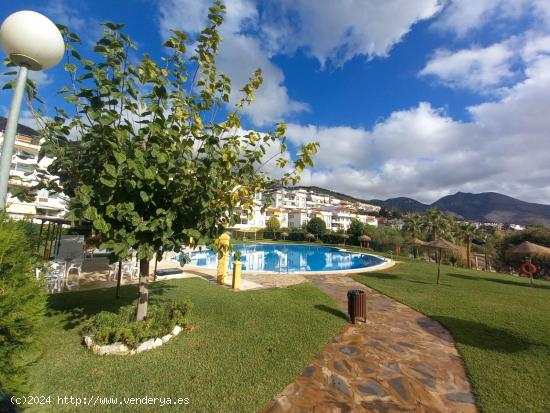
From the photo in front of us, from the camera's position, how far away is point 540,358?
18.2 ft

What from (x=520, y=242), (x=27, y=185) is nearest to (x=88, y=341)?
(x=27, y=185)

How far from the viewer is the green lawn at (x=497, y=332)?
14.1ft

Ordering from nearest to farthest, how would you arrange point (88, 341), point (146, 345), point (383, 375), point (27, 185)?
point (383, 375)
point (88, 341)
point (146, 345)
point (27, 185)

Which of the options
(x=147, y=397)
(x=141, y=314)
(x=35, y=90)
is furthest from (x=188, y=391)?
(x=35, y=90)

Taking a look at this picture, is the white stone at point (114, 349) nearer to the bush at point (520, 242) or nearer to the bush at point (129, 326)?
the bush at point (129, 326)

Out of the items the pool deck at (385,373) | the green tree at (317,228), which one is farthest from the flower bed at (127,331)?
the green tree at (317,228)

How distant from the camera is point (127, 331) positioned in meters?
4.98

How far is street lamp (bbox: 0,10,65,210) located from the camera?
2705mm

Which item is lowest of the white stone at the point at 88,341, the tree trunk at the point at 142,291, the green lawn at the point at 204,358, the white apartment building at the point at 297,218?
the green lawn at the point at 204,358

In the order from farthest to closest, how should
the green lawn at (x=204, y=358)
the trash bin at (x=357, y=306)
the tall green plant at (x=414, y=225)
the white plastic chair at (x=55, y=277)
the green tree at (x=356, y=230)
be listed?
1. the green tree at (x=356, y=230)
2. the tall green plant at (x=414, y=225)
3. the white plastic chair at (x=55, y=277)
4. the trash bin at (x=357, y=306)
5. the green lawn at (x=204, y=358)

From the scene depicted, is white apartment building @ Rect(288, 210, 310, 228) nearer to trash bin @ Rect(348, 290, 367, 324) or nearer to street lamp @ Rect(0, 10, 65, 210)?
trash bin @ Rect(348, 290, 367, 324)

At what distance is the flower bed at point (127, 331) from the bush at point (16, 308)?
7.92 ft

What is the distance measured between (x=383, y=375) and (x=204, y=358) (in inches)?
131

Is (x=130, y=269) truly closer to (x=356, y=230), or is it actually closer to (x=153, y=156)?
(x=153, y=156)
